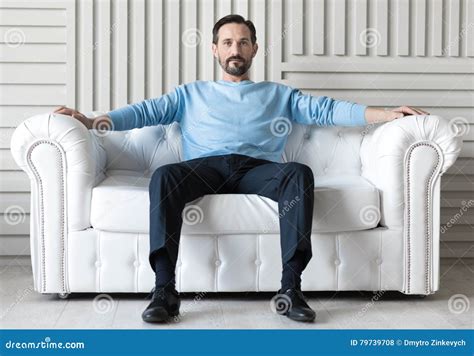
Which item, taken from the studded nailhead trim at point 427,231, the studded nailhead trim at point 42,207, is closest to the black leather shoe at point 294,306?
the studded nailhead trim at point 427,231

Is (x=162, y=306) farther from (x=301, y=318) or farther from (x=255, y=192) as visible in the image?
(x=255, y=192)

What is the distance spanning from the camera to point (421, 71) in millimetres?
4062

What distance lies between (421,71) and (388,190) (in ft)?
4.13

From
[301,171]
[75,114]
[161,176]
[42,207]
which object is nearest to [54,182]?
[42,207]

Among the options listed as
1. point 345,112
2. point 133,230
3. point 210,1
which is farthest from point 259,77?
point 133,230

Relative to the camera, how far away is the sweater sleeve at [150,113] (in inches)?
127

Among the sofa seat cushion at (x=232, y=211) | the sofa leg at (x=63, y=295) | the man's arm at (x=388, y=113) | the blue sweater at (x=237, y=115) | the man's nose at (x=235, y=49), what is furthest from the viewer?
the man's nose at (x=235, y=49)

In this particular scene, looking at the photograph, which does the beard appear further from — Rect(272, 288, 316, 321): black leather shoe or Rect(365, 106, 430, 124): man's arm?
Rect(272, 288, 316, 321): black leather shoe

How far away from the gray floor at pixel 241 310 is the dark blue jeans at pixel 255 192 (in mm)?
233

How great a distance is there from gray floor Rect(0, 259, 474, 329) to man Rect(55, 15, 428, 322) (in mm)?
107

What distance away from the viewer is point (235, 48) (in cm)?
345

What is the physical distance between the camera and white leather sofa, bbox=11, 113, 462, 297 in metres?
2.96

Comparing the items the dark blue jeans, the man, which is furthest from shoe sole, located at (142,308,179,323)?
the dark blue jeans

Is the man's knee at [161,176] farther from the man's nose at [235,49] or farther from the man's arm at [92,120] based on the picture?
the man's nose at [235,49]
